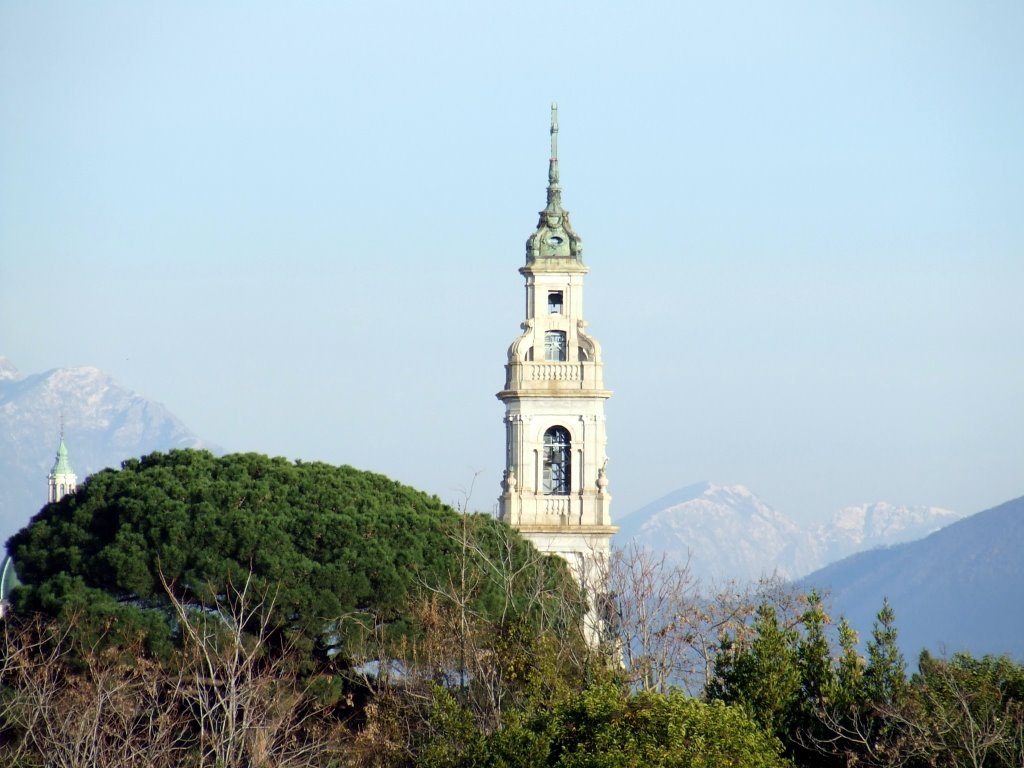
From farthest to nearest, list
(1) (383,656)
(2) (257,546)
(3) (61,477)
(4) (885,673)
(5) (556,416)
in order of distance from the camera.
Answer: (3) (61,477), (5) (556,416), (2) (257,546), (1) (383,656), (4) (885,673)

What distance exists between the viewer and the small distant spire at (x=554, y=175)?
235ft

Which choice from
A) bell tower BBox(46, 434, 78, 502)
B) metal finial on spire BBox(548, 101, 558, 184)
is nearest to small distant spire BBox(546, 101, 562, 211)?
metal finial on spire BBox(548, 101, 558, 184)

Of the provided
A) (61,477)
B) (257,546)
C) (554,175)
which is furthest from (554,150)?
(61,477)

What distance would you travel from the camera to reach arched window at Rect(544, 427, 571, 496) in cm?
6856

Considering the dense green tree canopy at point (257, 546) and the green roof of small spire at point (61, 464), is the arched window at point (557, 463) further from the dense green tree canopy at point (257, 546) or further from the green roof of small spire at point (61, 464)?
the green roof of small spire at point (61, 464)

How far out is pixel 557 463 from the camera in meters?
68.7

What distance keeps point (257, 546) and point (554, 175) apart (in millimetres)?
23974

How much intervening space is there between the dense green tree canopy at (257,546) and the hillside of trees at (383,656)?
→ 6 cm

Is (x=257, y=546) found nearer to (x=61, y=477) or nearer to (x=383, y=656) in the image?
(x=383, y=656)

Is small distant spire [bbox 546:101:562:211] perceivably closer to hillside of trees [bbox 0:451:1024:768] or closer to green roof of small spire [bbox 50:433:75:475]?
hillside of trees [bbox 0:451:1024:768]

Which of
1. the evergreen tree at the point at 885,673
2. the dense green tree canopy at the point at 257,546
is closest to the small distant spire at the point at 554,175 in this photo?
the dense green tree canopy at the point at 257,546

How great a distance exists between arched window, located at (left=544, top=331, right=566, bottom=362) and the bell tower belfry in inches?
1.1

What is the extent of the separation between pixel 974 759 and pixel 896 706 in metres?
3.65

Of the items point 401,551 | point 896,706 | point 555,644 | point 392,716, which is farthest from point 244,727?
point 401,551
